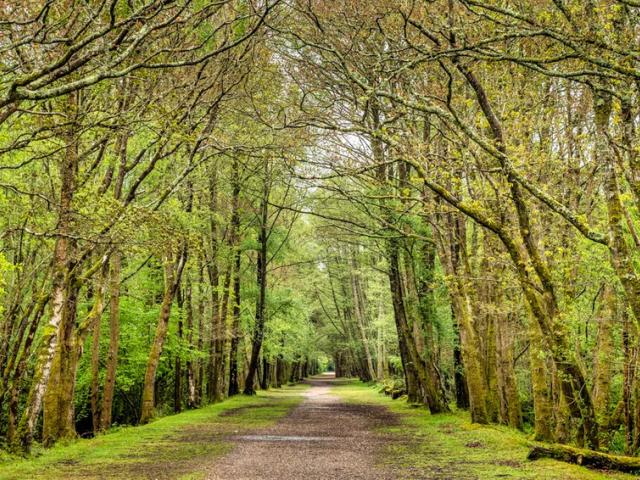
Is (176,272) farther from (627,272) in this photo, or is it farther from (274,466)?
(627,272)

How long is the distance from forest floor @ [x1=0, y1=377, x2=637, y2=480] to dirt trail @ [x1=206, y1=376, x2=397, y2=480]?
16 mm

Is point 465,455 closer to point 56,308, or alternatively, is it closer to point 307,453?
point 307,453

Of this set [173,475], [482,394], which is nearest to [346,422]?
[482,394]

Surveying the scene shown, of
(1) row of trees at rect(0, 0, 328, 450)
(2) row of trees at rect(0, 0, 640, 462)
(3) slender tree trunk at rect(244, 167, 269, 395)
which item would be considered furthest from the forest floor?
(3) slender tree trunk at rect(244, 167, 269, 395)

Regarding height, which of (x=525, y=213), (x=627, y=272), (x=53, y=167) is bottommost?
(x=627, y=272)

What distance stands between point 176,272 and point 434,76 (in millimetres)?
11461

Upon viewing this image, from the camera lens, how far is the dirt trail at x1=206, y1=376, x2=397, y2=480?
8.44m

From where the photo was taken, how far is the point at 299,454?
10469 millimetres

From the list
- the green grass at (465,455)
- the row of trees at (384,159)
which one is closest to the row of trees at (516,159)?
the row of trees at (384,159)

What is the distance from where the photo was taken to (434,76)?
13016 millimetres

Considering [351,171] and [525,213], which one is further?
[351,171]

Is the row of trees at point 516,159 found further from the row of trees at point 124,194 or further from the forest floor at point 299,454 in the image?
the row of trees at point 124,194

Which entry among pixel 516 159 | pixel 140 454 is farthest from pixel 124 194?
pixel 516 159

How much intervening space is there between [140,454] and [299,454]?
3164 mm
